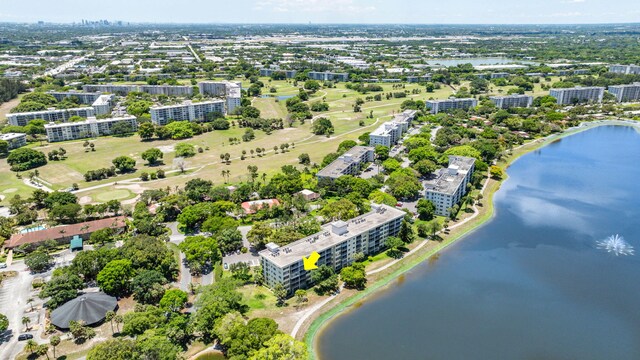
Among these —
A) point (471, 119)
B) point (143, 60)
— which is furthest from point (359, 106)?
point (143, 60)

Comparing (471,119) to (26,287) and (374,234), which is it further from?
(26,287)

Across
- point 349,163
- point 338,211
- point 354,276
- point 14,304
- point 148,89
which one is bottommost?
point 14,304

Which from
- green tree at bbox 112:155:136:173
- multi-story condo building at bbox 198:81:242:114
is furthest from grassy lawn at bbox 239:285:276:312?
multi-story condo building at bbox 198:81:242:114

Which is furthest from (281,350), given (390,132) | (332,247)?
(390,132)

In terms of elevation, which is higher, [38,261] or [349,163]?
[349,163]

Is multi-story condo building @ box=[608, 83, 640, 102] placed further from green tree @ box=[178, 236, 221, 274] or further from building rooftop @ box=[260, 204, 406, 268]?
green tree @ box=[178, 236, 221, 274]

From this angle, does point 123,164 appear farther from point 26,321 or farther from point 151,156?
point 26,321
